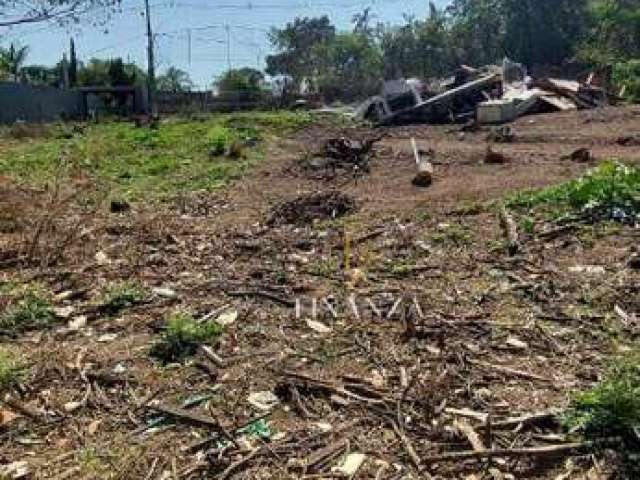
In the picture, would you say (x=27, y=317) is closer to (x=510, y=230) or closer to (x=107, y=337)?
(x=107, y=337)

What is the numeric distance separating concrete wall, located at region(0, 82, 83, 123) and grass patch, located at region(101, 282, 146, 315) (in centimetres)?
2107

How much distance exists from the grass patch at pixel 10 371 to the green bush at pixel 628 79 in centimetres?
1997

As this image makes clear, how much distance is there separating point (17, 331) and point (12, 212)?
144 inches

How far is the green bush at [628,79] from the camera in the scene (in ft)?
70.8

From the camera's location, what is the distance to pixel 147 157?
14.0m

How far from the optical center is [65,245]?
663cm

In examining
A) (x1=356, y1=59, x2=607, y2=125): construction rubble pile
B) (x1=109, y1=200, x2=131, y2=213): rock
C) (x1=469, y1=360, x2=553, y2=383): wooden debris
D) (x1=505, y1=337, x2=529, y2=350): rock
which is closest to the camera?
(x1=469, y1=360, x2=553, y2=383): wooden debris

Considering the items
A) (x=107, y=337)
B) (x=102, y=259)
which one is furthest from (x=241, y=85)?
(x=107, y=337)

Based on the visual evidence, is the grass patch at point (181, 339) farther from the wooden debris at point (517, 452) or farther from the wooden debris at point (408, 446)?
the wooden debris at point (517, 452)

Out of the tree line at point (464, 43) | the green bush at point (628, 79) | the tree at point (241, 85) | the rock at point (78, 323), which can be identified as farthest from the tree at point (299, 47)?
the rock at point (78, 323)

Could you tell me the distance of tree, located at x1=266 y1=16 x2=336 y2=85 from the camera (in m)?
45.1

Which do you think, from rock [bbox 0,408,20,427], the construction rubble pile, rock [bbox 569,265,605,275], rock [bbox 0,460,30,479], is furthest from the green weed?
the construction rubble pile

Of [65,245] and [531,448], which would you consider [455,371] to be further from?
[65,245]

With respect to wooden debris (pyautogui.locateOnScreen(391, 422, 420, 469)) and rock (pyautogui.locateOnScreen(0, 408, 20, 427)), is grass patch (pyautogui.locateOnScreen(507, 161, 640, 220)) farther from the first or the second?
rock (pyautogui.locateOnScreen(0, 408, 20, 427))
